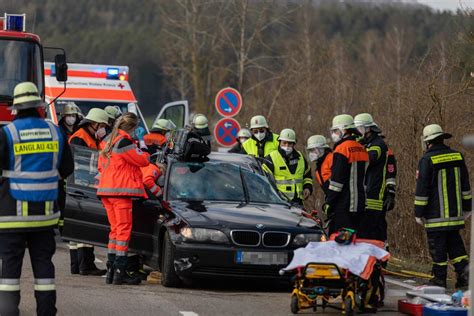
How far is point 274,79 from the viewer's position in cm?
3528

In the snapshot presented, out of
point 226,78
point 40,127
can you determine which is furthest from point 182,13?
point 40,127

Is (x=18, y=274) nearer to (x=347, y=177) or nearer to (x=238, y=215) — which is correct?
(x=238, y=215)

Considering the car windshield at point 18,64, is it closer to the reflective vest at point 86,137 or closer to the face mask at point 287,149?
the reflective vest at point 86,137

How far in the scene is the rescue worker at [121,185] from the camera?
12.9 m

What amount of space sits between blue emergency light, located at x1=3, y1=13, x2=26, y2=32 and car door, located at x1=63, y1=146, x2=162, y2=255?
388 centimetres

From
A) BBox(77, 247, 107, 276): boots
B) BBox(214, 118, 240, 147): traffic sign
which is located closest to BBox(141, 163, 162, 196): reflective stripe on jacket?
BBox(77, 247, 107, 276): boots

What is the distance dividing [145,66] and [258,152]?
157ft

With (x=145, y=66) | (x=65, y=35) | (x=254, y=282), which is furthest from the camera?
(x=145, y=66)

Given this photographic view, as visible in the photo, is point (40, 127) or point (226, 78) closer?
point (40, 127)

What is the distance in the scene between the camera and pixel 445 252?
1348 cm

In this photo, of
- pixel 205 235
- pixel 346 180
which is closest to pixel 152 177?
pixel 205 235

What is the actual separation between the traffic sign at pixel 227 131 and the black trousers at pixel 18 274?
565 inches

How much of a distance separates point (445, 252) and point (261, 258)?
7.83 feet

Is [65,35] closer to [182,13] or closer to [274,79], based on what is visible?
[182,13]
